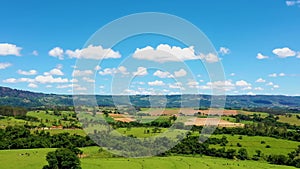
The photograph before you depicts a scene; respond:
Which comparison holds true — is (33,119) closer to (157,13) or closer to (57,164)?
(57,164)

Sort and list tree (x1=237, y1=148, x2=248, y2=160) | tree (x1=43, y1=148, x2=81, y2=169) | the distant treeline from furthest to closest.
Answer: the distant treeline < tree (x1=237, y1=148, x2=248, y2=160) < tree (x1=43, y1=148, x2=81, y2=169)

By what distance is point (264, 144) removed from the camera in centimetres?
9656

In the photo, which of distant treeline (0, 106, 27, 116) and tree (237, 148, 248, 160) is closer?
tree (237, 148, 248, 160)

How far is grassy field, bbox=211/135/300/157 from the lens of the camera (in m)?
89.1

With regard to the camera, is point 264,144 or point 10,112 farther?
point 10,112

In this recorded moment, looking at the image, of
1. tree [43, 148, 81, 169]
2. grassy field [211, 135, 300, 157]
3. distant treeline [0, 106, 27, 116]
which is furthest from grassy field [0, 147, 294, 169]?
distant treeline [0, 106, 27, 116]

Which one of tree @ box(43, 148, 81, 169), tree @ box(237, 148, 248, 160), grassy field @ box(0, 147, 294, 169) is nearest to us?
tree @ box(43, 148, 81, 169)

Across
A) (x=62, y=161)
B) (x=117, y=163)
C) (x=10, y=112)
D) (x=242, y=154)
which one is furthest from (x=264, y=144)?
(x=10, y=112)

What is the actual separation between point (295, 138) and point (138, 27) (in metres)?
102

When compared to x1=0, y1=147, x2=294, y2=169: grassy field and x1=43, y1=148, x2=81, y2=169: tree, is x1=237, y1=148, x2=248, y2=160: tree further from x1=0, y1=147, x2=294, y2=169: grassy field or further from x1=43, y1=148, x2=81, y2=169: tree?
x1=43, y1=148, x2=81, y2=169: tree

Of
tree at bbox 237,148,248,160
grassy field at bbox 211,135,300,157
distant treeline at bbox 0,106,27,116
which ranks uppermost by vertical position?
distant treeline at bbox 0,106,27,116

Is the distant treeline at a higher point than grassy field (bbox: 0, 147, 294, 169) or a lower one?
higher

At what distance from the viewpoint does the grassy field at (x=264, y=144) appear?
8911 centimetres

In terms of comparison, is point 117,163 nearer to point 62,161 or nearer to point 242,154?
point 62,161
